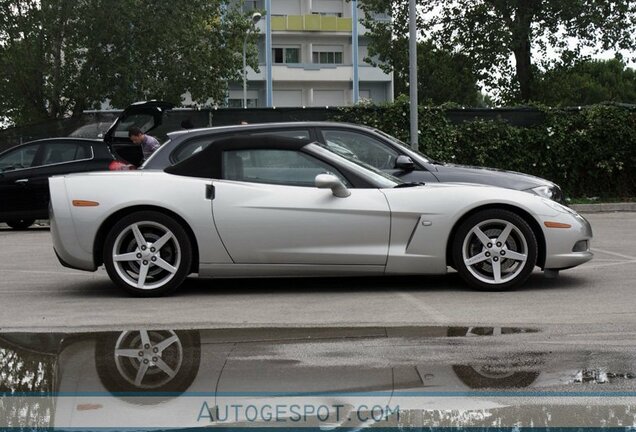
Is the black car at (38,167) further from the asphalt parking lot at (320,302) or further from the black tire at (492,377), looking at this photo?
the black tire at (492,377)

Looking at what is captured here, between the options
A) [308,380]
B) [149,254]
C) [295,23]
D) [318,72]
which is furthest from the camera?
[318,72]

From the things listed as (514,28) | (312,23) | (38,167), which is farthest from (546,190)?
(312,23)

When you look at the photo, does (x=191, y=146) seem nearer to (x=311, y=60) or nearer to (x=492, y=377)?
(x=492, y=377)

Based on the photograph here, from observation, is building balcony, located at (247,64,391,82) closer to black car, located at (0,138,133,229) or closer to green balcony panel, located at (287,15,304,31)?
green balcony panel, located at (287,15,304,31)

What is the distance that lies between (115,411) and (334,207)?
3.87 m

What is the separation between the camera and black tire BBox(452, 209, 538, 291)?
7.99m

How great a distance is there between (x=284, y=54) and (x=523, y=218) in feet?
219

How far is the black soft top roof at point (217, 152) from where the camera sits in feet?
26.9

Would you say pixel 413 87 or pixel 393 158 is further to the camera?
pixel 413 87

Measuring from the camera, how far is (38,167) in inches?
639

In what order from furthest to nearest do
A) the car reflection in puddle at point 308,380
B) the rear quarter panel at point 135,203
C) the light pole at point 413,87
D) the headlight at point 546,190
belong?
the light pole at point 413,87
the headlight at point 546,190
the rear quarter panel at point 135,203
the car reflection in puddle at point 308,380

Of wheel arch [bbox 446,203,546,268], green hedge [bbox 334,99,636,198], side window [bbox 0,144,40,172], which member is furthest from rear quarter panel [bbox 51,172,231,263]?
green hedge [bbox 334,99,636,198]

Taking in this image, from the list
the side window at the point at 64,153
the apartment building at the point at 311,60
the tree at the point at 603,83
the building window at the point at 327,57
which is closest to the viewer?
the side window at the point at 64,153

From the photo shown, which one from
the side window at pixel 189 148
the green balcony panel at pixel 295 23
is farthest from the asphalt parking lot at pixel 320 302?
the green balcony panel at pixel 295 23
